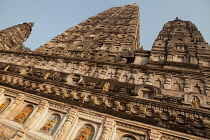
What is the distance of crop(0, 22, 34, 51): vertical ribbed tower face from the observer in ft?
72.4

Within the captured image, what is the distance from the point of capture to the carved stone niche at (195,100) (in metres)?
7.28

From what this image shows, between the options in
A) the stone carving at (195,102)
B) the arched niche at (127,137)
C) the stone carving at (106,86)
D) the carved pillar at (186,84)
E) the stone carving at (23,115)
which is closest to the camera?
the arched niche at (127,137)

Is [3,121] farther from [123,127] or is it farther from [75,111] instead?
[123,127]

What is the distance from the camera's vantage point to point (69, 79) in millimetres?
9945

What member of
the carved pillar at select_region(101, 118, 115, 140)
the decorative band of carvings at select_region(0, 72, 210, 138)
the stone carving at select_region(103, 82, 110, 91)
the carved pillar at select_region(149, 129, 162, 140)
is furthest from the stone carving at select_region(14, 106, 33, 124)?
the carved pillar at select_region(149, 129, 162, 140)

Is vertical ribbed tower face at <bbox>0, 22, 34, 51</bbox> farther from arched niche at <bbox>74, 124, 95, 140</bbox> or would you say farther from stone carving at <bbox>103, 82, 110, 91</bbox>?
arched niche at <bbox>74, 124, 95, 140</bbox>

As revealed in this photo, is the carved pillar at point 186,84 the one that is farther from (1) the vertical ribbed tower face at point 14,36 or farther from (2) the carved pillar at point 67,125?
(1) the vertical ribbed tower face at point 14,36

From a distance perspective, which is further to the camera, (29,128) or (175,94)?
(175,94)

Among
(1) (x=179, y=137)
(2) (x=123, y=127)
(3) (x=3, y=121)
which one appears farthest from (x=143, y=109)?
(3) (x=3, y=121)

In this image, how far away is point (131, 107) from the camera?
679cm

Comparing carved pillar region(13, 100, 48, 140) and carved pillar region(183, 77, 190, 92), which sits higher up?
carved pillar region(183, 77, 190, 92)

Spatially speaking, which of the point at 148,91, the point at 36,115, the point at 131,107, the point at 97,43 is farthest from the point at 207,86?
the point at 97,43

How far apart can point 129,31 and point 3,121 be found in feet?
58.9

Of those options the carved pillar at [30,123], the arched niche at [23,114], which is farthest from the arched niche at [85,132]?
the arched niche at [23,114]
